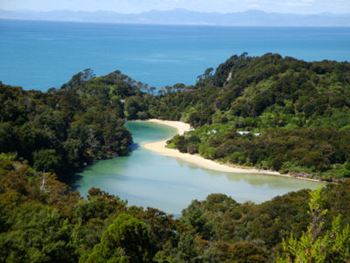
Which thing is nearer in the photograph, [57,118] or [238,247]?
[238,247]

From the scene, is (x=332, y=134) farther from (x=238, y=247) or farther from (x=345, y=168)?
(x=238, y=247)

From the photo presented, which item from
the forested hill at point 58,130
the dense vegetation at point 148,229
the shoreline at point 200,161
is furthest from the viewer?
the shoreline at point 200,161

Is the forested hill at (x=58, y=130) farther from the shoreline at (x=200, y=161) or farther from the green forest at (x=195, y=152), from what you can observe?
the shoreline at (x=200, y=161)

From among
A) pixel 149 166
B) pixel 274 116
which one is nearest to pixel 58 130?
pixel 149 166

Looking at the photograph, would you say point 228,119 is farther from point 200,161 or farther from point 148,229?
point 148,229

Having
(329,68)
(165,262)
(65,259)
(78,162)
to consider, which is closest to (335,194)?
(165,262)

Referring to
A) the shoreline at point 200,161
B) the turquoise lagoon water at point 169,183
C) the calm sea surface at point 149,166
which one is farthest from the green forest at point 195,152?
the calm sea surface at point 149,166
